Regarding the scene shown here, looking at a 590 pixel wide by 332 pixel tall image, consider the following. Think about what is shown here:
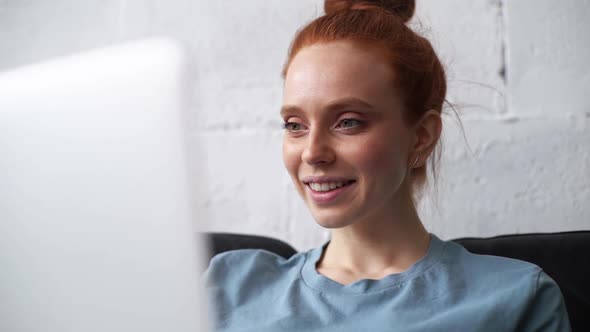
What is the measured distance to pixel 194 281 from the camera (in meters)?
0.35

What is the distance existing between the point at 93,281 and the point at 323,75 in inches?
25.4

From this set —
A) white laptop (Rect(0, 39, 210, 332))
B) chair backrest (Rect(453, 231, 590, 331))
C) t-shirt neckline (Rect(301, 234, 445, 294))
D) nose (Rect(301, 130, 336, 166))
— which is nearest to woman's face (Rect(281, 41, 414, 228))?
nose (Rect(301, 130, 336, 166))

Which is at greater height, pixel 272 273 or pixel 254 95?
pixel 254 95

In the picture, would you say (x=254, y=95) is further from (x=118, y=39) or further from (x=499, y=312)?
(x=499, y=312)

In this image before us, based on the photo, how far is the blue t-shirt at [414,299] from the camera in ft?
2.96

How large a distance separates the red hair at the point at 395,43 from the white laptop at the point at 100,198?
25.8 inches

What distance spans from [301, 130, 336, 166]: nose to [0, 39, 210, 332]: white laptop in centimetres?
A: 57

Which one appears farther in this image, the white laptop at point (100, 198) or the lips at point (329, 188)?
the lips at point (329, 188)

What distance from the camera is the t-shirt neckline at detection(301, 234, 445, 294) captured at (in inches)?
38.2

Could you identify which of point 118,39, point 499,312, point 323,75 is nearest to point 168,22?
point 118,39

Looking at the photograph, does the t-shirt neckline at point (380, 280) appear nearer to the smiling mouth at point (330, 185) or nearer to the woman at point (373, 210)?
the woman at point (373, 210)

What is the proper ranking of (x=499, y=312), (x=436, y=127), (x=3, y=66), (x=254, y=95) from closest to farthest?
(x=499, y=312)
(x=436, y=127)
(x=254, y=95)
(x=3, y=66)

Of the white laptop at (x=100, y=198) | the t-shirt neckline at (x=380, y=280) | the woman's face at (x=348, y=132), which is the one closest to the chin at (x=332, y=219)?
the woman's face at (x=348, y=132)

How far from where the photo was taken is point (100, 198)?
0.36 meters
